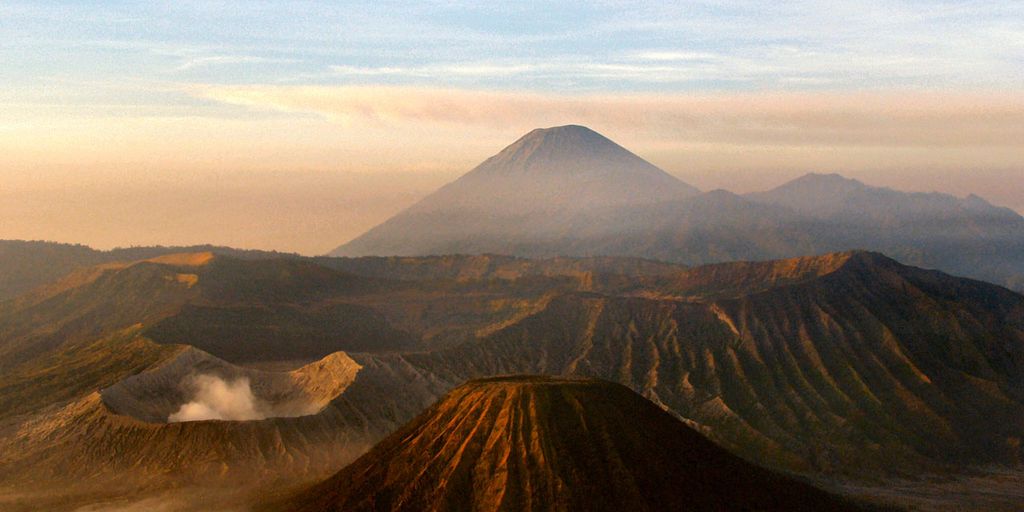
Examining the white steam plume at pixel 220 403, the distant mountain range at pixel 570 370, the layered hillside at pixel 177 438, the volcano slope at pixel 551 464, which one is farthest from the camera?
the white steam plume at pixel 220 403

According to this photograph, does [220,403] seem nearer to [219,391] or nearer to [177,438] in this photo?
[219,391]

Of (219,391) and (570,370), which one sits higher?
(219,391)

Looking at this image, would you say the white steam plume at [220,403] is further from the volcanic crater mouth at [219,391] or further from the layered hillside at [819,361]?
the layered hillside at [819,361]

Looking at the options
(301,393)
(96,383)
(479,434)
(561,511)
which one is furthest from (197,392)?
(561,511)

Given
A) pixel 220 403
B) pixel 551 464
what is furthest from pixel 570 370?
pixel 551 464

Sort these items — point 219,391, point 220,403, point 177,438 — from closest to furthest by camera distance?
point 177,438 < point 220,403 < point 219,391

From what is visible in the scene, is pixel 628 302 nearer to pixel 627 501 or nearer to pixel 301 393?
pixel 301 393

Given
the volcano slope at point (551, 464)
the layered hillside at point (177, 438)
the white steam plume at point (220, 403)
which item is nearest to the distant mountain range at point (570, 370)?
the layered hillside at point (177, 438)
